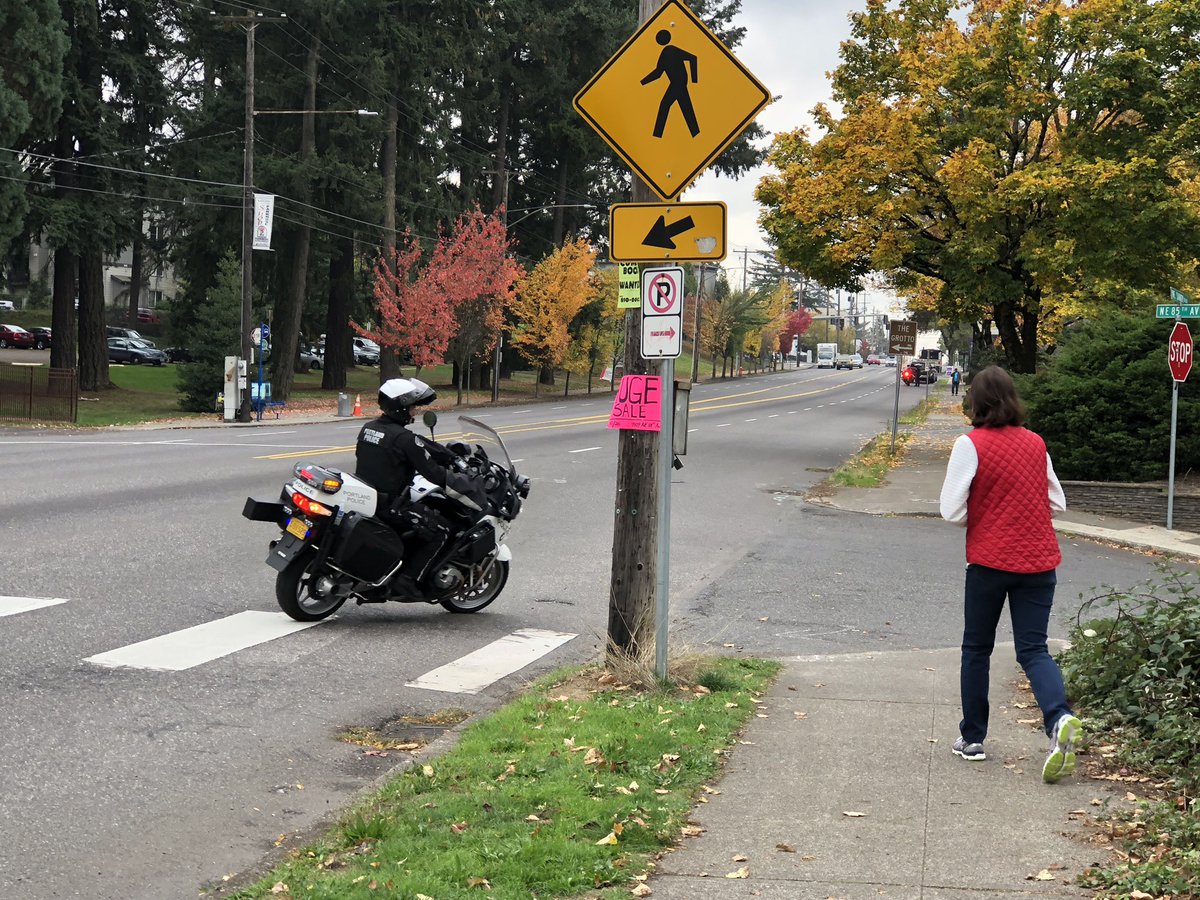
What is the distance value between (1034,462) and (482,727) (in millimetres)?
2935

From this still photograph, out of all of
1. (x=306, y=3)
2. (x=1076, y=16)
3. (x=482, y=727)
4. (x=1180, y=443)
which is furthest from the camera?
(x=306, y=3)

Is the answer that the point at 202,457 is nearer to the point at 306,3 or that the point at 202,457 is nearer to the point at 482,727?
the point at 482,727

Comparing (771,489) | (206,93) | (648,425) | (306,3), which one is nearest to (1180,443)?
(771,489)

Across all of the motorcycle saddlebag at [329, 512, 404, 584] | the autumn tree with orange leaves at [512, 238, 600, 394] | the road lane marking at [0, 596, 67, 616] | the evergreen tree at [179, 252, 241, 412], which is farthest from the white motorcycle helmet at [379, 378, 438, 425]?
the autumn tree with orange leaves at [512, 238, 600, 394]

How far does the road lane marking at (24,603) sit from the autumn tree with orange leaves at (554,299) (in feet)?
154

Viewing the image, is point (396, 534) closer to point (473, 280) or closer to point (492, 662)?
point (492, 662)

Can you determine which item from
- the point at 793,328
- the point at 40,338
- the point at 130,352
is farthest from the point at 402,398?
the point at 793,328

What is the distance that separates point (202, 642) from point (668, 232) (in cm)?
418

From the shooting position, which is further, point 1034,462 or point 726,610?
point 726,610

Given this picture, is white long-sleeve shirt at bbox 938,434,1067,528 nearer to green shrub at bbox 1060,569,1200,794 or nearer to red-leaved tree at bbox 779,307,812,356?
green shrub at bbox 1060,569,1200,794

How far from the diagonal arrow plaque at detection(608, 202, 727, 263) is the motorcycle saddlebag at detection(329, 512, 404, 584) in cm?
319

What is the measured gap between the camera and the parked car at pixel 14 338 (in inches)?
2677

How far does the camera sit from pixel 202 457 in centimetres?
2116

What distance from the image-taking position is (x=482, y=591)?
10.1 metres
